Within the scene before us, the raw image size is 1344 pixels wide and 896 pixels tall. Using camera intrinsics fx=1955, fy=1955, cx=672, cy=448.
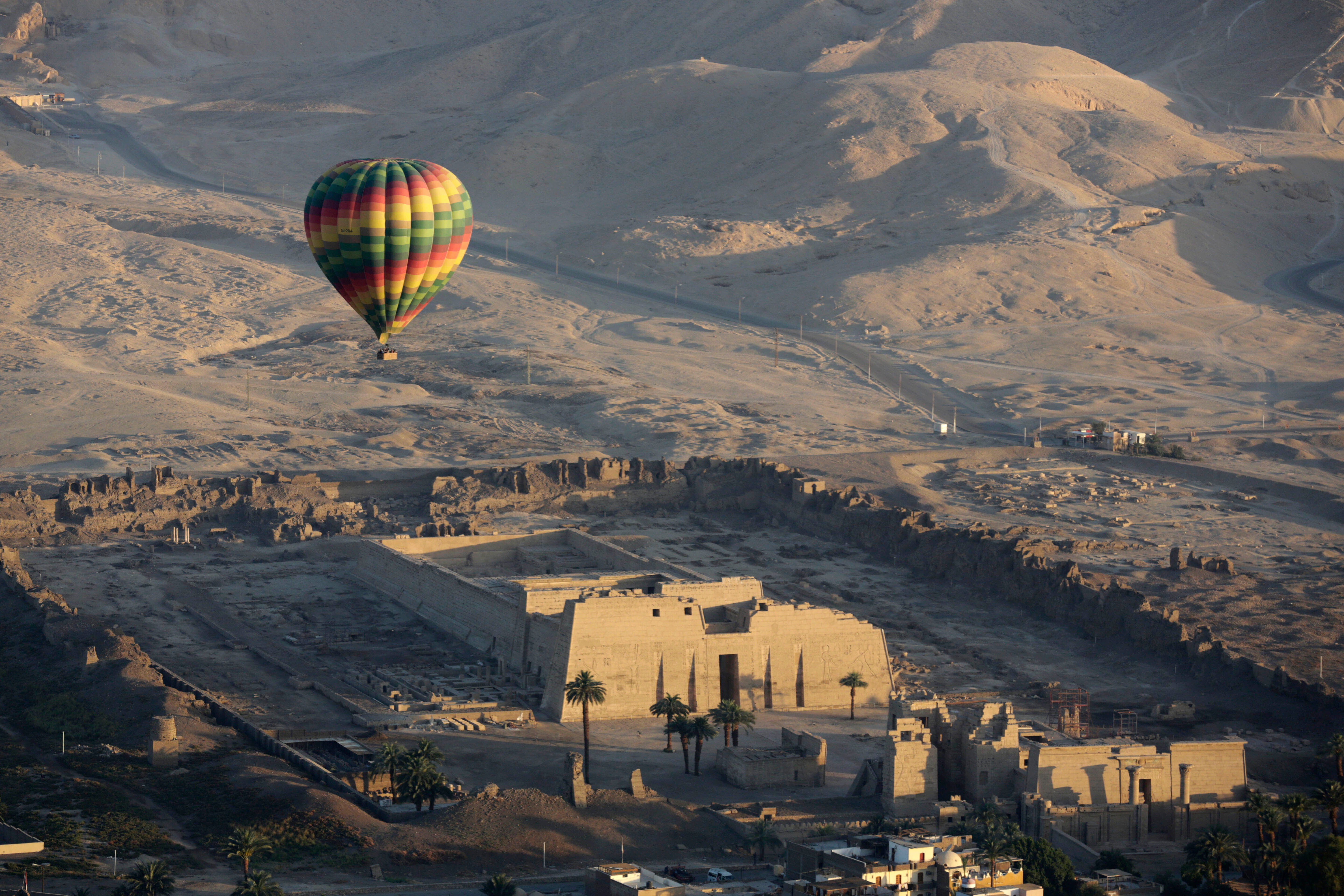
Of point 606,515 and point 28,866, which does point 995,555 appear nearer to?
point 606,515

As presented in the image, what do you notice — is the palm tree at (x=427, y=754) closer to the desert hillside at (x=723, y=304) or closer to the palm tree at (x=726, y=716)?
the palm tree at (x=726, y=716)

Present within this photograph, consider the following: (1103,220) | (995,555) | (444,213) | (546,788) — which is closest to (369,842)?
(546,788)

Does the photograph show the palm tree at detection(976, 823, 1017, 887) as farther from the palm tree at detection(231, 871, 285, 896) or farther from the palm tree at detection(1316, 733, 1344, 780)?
the palm tree at detection(231, 871, 285, 896)

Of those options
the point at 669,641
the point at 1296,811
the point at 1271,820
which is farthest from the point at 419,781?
the point at 1296,811

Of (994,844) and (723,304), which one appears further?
(723,304)

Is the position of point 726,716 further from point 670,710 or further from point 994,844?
point 994,844

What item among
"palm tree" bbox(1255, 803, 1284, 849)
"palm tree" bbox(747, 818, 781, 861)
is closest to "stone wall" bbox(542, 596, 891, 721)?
"palm tree" bbox(747, 818, 781, 861)
